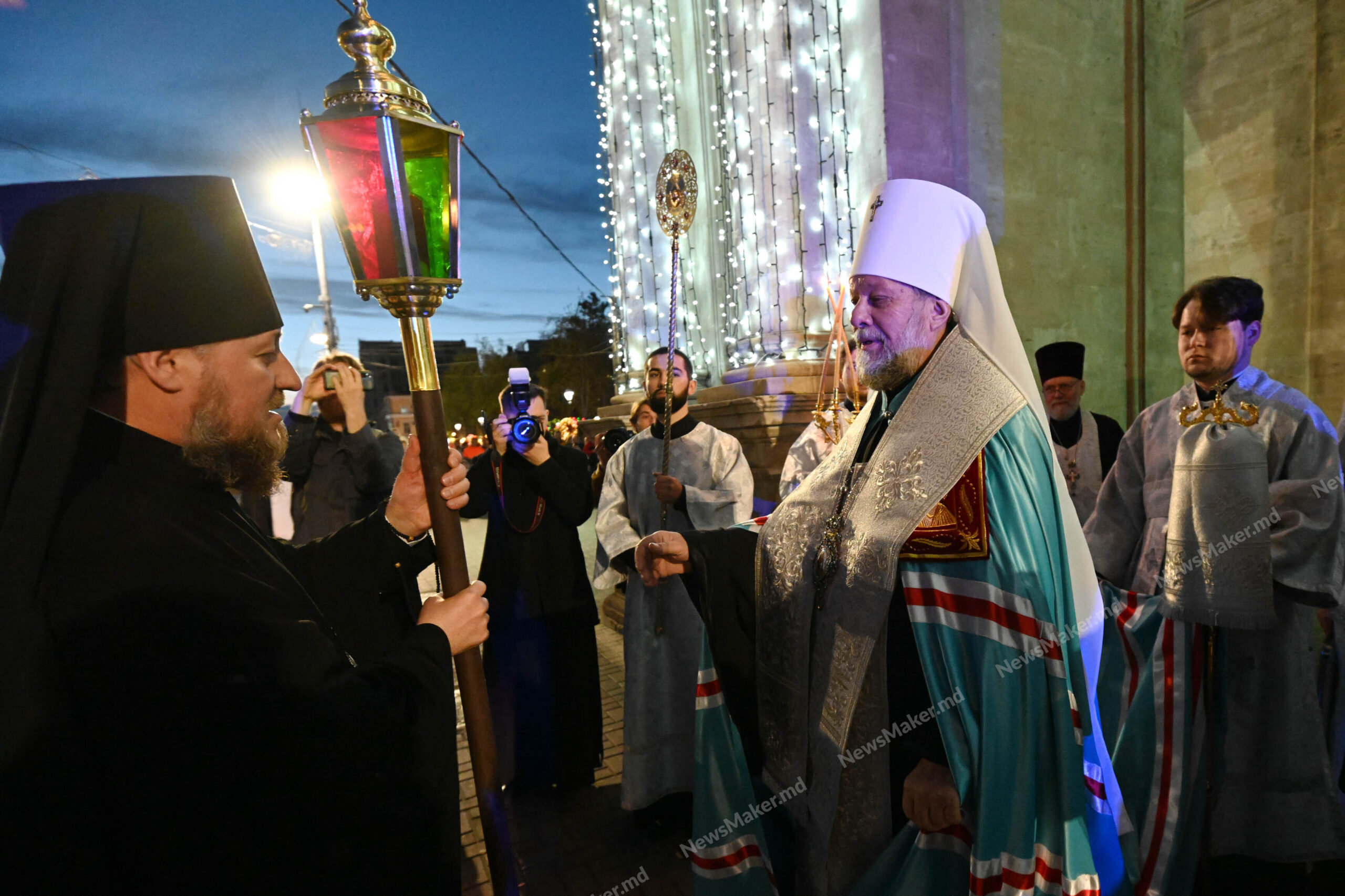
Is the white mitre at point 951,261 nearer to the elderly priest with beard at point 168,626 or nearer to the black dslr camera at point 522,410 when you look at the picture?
the elderly priest with beard at point 168,626

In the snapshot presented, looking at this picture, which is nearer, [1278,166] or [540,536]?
[540,536]

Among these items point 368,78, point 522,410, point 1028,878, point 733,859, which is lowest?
point 733,859

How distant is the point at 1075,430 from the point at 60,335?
5308mm

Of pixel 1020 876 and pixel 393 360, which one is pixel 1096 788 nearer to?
pixel 1020 876

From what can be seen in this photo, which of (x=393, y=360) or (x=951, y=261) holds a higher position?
(x=393, y=360)

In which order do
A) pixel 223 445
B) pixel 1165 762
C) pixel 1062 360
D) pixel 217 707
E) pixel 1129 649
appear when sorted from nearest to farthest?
pixel 217 707, pixel 223 445, pixel 1165 762, pixel 1129 649, pixel 1062 360

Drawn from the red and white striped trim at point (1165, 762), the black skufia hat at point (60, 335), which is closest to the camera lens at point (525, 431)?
the black skufia hat at point (60, 335)

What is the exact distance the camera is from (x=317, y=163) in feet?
4.69

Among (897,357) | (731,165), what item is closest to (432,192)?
(897,357)

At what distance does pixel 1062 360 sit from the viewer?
4.91 meters

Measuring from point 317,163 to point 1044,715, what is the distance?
2131mm

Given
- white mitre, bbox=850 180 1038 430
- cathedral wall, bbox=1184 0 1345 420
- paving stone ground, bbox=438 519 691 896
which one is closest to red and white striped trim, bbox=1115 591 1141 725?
white mitre, bbox=850 180 1038 430

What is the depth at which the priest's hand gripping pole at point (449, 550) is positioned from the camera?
141 centimetres

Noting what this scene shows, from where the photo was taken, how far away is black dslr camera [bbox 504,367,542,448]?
142 inches
